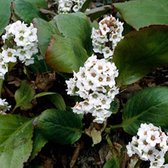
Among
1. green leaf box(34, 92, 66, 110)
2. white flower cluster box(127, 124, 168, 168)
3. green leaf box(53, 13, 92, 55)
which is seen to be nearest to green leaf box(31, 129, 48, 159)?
green leaf box(34, 92, 66, 110)

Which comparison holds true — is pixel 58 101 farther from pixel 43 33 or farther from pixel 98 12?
pixel 98 12

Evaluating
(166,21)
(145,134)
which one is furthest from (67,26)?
(145,134)

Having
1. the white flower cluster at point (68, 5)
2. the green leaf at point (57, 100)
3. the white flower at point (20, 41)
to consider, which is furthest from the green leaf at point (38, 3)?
the green leaf at point (57, 100)

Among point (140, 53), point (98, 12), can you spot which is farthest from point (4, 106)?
point (98, 12)

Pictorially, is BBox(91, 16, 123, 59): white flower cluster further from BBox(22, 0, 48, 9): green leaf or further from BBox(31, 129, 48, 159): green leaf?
BBox(22, 0, 48, 9): green leaf

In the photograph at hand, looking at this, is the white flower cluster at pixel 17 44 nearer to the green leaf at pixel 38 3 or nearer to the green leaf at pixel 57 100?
the green leaf at pixel 57 100
